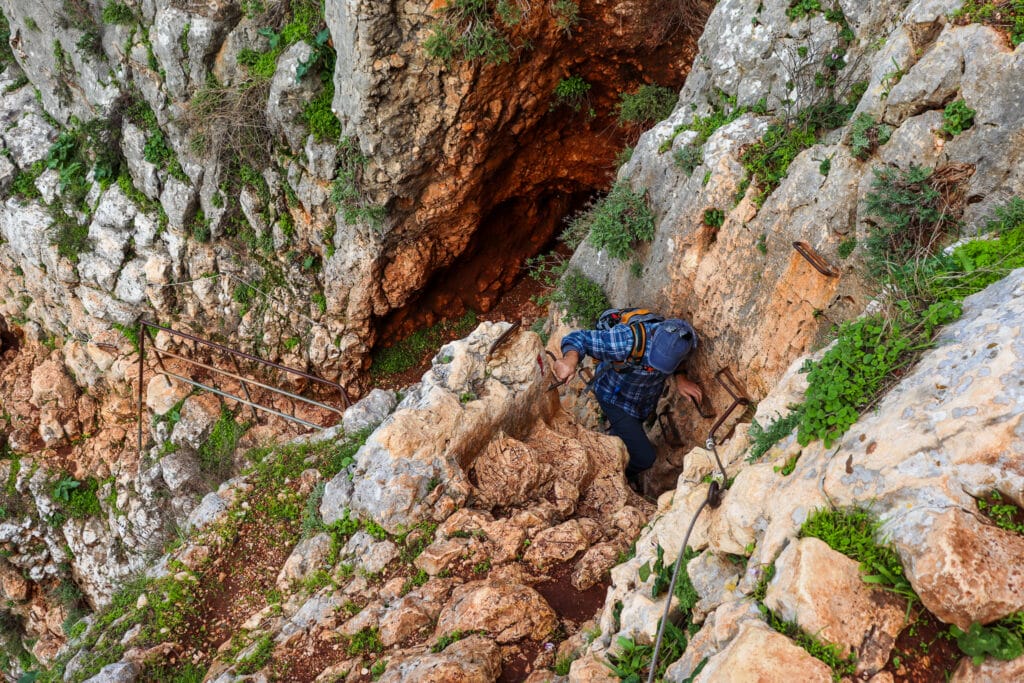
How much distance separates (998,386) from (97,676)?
20.2 ft

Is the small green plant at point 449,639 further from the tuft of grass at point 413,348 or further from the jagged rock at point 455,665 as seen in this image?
the tuft of grass at point 413,348

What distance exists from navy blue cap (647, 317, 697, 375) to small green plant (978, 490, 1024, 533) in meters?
3.30

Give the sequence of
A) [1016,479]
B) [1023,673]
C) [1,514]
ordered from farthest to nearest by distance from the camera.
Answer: [1,514] < [1016,479] < [1023,673]

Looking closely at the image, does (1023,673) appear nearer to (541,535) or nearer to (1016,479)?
(1016,479)

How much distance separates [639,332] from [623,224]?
142 cm

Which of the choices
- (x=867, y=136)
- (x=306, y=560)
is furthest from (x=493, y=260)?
(x=867, y=136)

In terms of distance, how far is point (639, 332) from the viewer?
582 cm

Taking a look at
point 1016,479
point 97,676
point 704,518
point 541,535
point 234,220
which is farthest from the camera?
point 234,220

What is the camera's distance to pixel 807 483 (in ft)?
9.80

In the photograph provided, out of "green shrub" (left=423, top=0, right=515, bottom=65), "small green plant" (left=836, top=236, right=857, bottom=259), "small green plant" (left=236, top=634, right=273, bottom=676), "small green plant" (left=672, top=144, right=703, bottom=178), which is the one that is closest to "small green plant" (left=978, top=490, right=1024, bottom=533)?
"small green plant" (left=836, top=236, right=857, bottom=259)

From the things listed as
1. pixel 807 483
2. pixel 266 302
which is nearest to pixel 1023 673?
pixel 807 483

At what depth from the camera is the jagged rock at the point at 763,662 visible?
2.42 m

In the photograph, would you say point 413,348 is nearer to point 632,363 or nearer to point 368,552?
point 632,363

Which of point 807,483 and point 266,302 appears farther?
point 266,302
